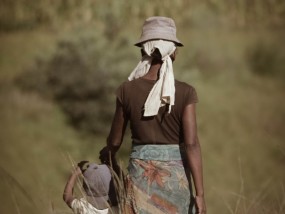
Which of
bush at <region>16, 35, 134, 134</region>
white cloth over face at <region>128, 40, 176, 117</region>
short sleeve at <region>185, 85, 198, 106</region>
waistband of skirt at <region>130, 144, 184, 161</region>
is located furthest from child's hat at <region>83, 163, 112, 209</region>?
bush at <region>16, 35, 134, 134</region>

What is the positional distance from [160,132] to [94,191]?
30 centimetres

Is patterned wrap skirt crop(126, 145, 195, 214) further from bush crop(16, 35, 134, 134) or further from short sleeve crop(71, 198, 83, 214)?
bush crop(16, 35, 134, 134)

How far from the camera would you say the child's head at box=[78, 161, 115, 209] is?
90.5 inches

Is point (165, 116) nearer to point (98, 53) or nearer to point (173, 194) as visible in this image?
point (173, 194)

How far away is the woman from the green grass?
4858 mm

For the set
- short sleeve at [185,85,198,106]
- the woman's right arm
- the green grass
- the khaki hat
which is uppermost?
the khaki hat

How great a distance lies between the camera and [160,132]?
2.22 meters

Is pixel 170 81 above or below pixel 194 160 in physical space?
above

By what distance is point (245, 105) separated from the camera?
25.2 feet

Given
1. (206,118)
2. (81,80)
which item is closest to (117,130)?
(206,118)

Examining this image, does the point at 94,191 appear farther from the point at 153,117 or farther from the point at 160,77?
the point at 160,77

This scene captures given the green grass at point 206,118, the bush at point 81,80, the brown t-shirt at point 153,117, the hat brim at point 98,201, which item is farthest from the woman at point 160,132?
the bush at point 81,80

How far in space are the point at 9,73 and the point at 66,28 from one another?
796 mm

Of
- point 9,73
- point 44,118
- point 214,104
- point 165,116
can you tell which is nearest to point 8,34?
point 9,73
